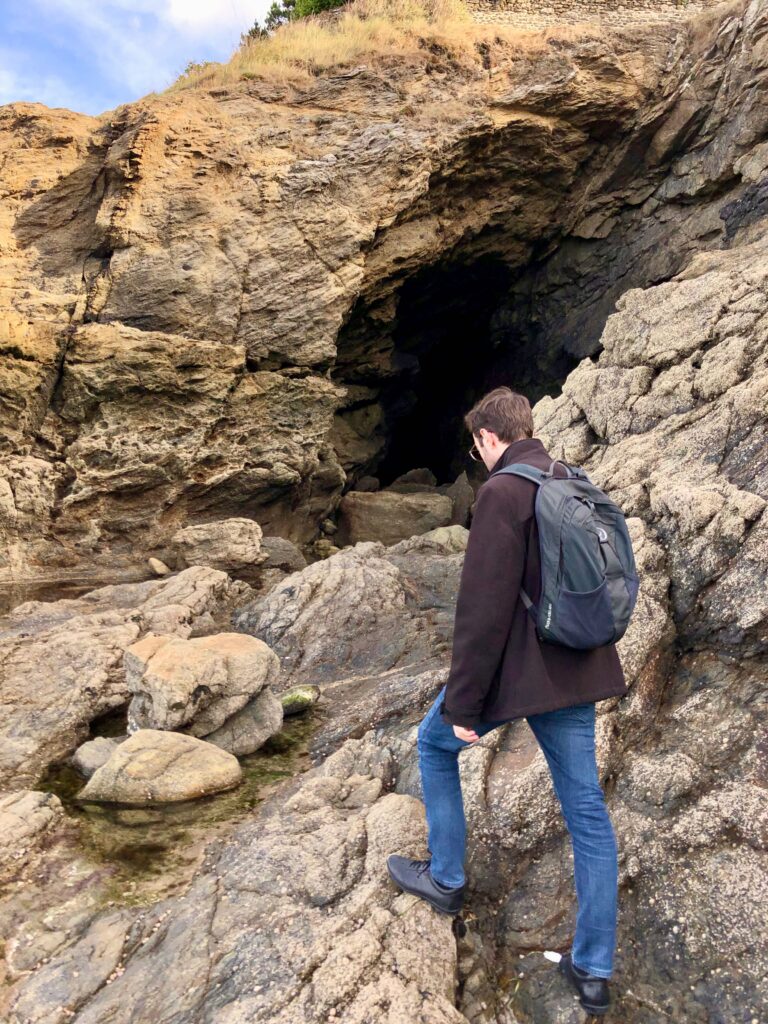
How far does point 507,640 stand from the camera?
139 inches

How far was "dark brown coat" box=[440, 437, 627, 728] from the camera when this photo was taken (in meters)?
3.45

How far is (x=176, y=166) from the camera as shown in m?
17.0

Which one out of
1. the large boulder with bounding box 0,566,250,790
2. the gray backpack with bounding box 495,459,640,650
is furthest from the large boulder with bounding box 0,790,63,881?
the gray backpack with bounding box 495,459,640,650

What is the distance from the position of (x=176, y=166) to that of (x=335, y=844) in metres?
16.6

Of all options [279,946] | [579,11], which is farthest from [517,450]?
[579,11]

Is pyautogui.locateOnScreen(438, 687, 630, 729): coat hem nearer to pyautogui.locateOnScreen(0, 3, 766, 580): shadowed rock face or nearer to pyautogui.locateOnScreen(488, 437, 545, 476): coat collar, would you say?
pyautogui.locateOnScreen(488, 437, 545, 476): coat collar

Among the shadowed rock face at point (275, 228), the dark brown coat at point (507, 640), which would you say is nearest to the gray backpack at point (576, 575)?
the dark brown coat at point (507, 640)

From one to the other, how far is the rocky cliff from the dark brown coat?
1.56 metres

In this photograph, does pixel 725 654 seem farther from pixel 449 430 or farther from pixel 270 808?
pixel 449 430

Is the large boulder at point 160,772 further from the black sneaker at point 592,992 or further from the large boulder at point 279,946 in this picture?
the black sneaker at point 592,992

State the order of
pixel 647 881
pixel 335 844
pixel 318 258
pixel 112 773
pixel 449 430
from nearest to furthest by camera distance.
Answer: pixel 647 881 < pixel 335 844 < pixel 112 773 < pixel 318 258 < pixel 449 430

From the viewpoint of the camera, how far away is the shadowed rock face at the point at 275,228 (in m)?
16.2

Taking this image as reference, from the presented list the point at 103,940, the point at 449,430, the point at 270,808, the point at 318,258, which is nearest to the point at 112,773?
the point at 270,808

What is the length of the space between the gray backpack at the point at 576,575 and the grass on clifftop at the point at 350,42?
19.5m
